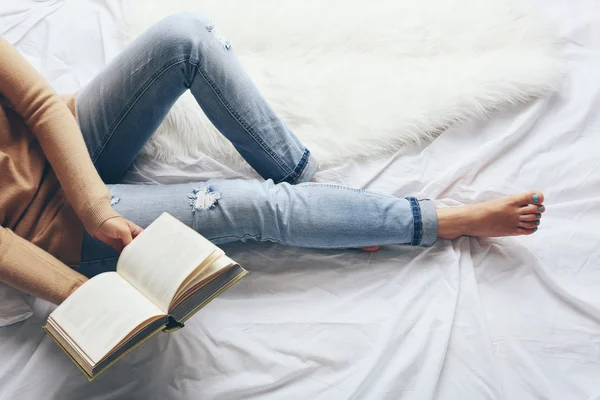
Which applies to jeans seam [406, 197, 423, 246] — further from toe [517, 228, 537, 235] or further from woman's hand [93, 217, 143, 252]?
woman's hand [93, 217, 143, 252]

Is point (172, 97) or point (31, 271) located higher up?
point (172, 97)

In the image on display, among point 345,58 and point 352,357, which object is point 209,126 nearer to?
point 345,58

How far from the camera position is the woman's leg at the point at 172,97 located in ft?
2.89

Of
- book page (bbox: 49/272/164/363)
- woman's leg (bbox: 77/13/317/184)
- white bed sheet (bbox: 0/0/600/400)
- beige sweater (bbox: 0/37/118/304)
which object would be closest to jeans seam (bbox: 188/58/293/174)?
woman's leg (bbox: 77/13/317/184)

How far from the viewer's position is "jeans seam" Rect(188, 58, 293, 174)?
892 mm

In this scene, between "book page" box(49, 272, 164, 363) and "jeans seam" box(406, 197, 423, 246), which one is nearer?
"book page" box(49, 272, 164, 363)

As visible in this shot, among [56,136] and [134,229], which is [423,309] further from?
[56,136]

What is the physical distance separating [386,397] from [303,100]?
0.58 m

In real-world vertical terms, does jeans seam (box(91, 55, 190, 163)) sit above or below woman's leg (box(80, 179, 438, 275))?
above

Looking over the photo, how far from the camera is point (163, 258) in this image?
2.29 ft

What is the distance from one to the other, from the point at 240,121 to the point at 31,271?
1.37 ft

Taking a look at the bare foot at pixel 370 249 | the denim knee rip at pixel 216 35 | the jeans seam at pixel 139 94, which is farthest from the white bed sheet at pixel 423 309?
the denim knee rip at pixel 216 35

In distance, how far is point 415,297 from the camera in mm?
887

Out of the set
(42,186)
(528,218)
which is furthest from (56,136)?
(528,218)
